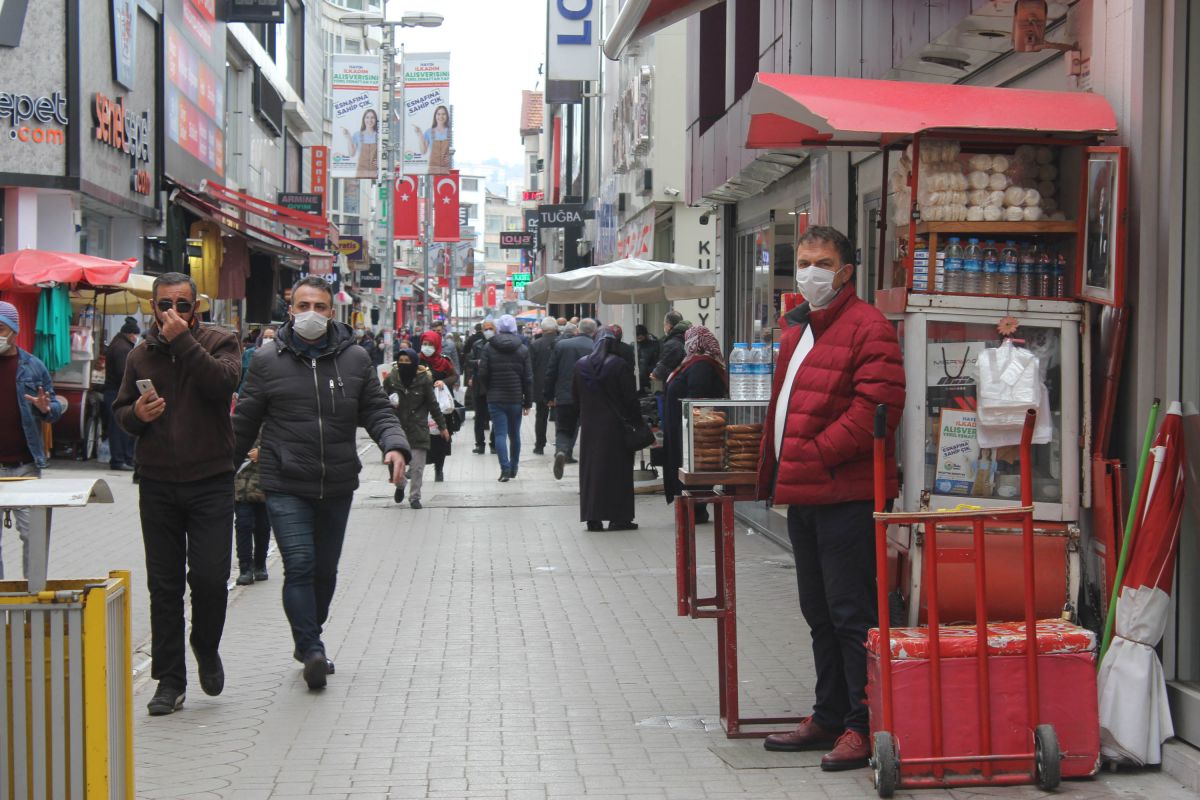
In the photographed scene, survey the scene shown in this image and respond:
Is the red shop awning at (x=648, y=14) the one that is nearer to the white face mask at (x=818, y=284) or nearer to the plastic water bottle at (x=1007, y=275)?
the plastic water bottle at (x=1007, y=275)

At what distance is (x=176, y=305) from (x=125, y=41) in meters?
16.6

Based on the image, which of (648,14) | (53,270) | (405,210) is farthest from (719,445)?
(405,210)

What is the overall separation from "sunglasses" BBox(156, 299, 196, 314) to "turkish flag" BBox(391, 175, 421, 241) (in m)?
34.2

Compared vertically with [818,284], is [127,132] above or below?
above

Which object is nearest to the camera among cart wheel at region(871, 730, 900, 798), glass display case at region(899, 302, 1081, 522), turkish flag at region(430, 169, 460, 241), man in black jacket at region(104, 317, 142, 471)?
cart wheel at region(871, 730, 900, 798)

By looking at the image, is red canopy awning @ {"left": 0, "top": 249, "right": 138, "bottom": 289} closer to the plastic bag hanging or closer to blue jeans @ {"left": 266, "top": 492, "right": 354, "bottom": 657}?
blue jeans @ {"left": 266, "top": 492, "right": 354, "bottom": 657}

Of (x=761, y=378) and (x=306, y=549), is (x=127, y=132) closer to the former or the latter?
(x=306, y=549)

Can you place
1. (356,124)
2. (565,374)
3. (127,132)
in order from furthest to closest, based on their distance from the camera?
1. (356,124)
2. (127,132)
3. (565,374)

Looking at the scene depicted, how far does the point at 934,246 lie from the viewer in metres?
6.23

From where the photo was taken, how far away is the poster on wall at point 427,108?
34.0m

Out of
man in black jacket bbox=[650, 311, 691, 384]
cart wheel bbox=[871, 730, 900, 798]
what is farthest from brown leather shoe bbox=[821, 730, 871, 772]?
man in black jacket bbox=[650, 311, 691, 384]

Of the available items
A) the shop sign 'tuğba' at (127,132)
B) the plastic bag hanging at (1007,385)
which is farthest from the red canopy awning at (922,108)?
the shop sign 'tuğba' at (127,132)

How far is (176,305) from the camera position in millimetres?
6547

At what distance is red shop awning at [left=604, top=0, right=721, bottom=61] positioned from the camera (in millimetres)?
9820
